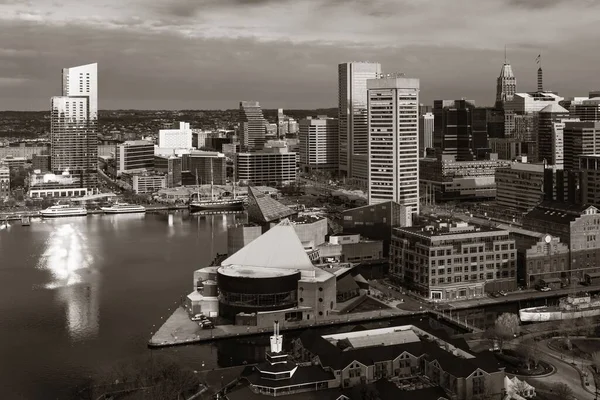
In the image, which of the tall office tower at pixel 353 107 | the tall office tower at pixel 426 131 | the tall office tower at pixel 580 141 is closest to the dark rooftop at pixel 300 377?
the tall office tower at pixel 580 141

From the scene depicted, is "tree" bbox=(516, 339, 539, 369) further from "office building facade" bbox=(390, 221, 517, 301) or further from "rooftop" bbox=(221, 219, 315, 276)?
"rooftop" bbox=(221, 219, 315, 276)

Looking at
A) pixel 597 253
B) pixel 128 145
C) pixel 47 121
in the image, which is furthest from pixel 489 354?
pixel 47 121

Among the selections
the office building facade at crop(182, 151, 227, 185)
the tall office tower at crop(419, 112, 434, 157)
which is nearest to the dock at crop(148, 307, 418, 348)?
the office building facade at crop(182, 151, 227, 185)

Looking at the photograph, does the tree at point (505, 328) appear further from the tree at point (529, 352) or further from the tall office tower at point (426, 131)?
the tall office tower at point (426, 131)

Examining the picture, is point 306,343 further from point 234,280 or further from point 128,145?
point 128,145

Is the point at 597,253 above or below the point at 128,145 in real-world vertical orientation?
below
